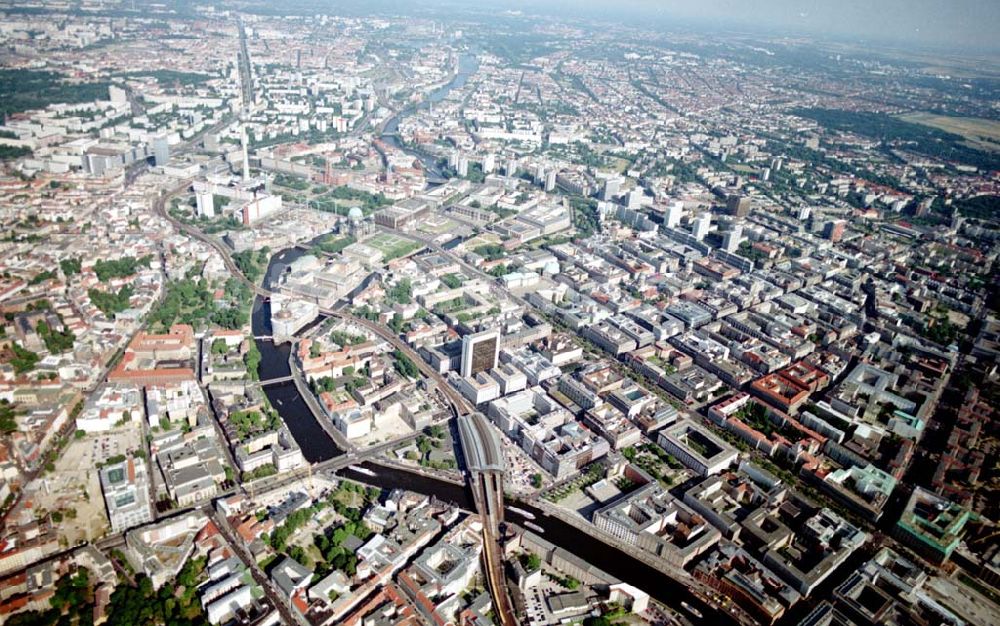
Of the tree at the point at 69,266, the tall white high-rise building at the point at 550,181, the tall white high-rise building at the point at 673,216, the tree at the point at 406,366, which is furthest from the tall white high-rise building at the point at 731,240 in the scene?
the tree at the point at 69,266

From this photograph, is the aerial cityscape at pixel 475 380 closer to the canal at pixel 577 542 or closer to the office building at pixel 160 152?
the canal at pixel 577 542

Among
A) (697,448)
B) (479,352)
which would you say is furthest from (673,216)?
(697,448)

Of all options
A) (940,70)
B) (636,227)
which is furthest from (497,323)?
(940,70)

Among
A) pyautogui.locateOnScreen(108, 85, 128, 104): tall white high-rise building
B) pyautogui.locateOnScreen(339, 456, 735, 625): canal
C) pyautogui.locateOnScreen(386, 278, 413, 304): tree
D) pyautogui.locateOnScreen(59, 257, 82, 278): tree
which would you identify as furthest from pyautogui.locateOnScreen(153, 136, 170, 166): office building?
pyautogui.locateOnScreen(339, 456, 735, 625): canal

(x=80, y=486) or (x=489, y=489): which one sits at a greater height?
(x=489, y=489)

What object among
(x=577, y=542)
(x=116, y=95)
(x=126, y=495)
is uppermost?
(x=116, y=95)

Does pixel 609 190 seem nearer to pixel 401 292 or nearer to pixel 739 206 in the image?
pixel 739 206

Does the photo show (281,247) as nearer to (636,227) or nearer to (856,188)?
(636,227)
